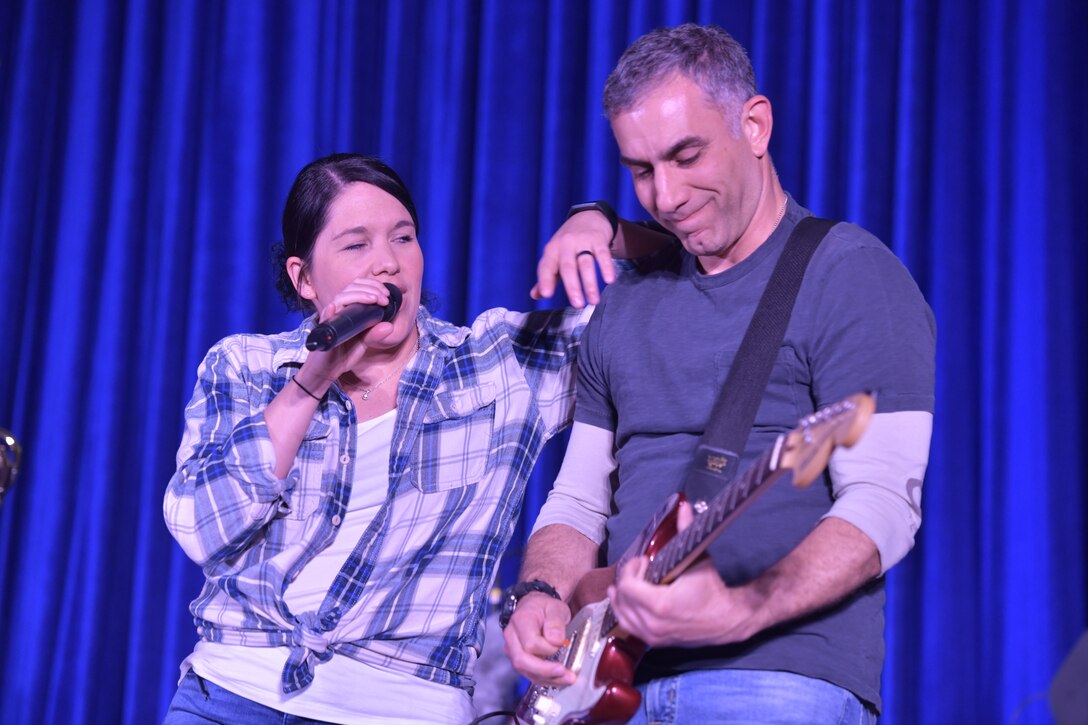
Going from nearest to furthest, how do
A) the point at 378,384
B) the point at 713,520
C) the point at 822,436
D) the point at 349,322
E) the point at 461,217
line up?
the point at 822,436, the point at 713,520, the point at 349,322, the point at 378,384, the point at 461,217

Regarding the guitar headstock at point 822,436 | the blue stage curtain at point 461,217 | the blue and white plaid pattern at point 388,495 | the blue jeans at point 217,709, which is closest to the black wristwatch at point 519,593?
the blue and white plaid pattern at point 388,495

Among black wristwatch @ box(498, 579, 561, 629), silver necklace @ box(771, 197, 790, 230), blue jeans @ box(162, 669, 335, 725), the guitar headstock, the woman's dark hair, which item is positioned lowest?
blue jeans @ box(162, 669, 335, 725)

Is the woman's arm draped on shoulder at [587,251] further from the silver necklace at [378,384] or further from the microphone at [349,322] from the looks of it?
the silver necklace at [378,384]

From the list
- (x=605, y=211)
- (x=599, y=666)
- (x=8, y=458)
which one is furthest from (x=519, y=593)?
(x=8, y=458)

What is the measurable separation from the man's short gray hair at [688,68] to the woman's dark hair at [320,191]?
598mm

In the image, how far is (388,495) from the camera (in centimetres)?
191

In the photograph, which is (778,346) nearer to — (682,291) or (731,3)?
(682,291)

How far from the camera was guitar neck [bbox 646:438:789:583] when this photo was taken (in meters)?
1.10

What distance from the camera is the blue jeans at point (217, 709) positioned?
1810 mm

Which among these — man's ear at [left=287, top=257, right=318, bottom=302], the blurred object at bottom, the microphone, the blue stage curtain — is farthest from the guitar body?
the blurred object at bottom

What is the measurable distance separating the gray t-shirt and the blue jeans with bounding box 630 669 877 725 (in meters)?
0.01

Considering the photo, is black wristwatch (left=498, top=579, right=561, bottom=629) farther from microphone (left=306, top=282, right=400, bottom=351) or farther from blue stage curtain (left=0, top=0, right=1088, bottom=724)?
blue stage curtain (left=0, top=0, right=1088, bottom=724)

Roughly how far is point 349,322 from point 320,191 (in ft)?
1.51

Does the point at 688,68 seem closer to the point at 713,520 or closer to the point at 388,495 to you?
the point at 713,520
